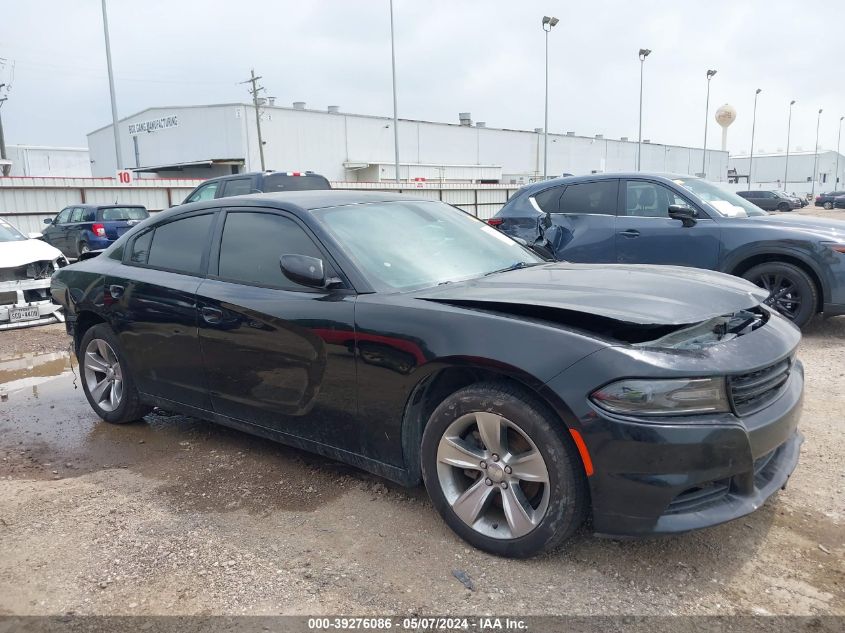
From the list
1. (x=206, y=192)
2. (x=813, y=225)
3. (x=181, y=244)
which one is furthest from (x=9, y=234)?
(x=813, y=225)

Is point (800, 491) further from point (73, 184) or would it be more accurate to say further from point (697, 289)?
point (73, 184)

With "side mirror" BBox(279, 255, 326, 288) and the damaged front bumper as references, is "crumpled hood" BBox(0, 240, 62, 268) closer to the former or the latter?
the damaged front bumper

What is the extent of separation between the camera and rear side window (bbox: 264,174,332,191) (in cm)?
1177

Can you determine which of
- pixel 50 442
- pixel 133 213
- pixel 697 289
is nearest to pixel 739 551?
pixel 697 289

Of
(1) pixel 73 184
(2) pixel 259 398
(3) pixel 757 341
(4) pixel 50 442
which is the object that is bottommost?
(4) pixel 50 442

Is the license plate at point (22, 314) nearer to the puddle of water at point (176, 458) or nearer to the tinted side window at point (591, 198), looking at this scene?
the puddle of water at point (176, 458)

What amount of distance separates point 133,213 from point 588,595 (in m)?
16.5

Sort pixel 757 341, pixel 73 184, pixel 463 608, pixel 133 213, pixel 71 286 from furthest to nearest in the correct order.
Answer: pixel 73 184
pixel 133 213
pixel 71 286
pixel 757 341
pixel 463 608

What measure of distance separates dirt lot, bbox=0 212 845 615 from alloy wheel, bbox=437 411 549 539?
0.58ft

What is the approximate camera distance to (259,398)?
355 cm

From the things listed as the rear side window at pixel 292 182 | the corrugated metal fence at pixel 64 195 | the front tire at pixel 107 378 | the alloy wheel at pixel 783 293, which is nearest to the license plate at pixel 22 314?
the front tire at pixel 107 378

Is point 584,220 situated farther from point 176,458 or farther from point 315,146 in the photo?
point 315,146

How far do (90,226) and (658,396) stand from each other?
1610 cm

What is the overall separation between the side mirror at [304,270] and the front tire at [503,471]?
871 millimetres
